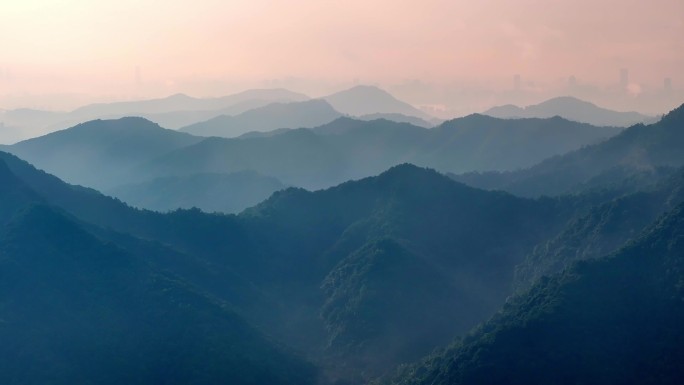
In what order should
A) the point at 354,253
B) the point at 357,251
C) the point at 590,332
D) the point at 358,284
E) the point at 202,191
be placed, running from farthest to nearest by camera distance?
the point at 202,191
the point at 354,253
the point at 357,251
the point at 358,284
the point at 590,332

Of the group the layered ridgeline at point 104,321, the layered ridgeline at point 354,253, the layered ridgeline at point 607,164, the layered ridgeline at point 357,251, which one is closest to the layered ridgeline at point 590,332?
the layered ridgeline at point 357,251

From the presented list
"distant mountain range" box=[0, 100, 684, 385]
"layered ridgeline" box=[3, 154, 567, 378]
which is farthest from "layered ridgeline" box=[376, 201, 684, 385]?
"layered ridgeline" box=[3, 154, 567, 378]

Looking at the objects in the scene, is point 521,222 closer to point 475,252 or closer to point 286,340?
point 475,252

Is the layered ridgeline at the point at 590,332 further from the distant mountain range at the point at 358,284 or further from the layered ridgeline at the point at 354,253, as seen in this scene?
the layered ridgeline at the point at 354,253

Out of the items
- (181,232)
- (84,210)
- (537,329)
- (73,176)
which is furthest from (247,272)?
(73,176)

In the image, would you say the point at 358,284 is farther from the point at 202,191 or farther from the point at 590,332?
the point at 202,191

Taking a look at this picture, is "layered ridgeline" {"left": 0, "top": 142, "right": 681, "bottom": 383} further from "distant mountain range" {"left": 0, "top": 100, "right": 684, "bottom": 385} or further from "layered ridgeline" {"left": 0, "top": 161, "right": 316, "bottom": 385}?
"layered ridgeline" {"left": 0, "top": 161, "right": 316, "bottom": 385}

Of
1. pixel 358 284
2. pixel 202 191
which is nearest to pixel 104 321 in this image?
pixel 358 284
